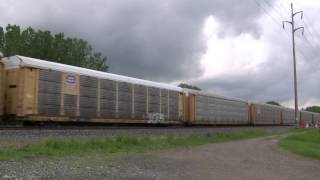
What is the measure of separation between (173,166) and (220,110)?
106 feet

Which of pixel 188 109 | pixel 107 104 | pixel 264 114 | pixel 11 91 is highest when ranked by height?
pixel 11 91

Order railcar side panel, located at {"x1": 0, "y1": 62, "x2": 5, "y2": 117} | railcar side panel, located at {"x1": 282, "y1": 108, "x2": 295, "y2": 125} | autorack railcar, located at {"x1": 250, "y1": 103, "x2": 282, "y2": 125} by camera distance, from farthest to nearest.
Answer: railcar side panel, located at {"x1": 282, "y1": 108, "x2": 295, "y2": 125}
autorack railcar, located at {"x1": 250, "y1": 103, "x2": 282, "y2": 125}
railcar side panel, located at {"x1": 0, "y1": 62, "x2": 5, "y2": 117}

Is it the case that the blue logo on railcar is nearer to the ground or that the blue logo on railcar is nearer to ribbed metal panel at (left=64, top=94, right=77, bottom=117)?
ribbed metal panel at (left=64, top=94, right=77, bottom=117)

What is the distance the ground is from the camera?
34.6 ft

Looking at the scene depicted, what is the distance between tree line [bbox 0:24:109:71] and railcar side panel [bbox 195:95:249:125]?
25.1 m

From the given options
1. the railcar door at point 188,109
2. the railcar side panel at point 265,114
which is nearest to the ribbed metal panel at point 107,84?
the railcar door at point 188,109

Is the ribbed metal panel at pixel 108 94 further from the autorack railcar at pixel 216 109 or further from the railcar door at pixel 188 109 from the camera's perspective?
the autorack railcar at pixel 216 109

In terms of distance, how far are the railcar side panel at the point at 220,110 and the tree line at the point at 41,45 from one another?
82.5 ft

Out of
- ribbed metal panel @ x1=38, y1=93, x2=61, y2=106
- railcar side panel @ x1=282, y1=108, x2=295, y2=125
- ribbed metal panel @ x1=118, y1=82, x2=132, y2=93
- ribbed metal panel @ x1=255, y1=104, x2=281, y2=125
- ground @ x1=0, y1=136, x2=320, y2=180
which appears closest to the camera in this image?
ground @ x1=0, y1=136, x2=320, y2=180

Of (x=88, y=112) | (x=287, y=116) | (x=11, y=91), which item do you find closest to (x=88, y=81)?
(x=88, y=112)

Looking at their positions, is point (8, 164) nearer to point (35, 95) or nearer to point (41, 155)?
point (41, 155)

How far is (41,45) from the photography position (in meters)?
60.7

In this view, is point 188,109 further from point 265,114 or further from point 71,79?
point 265,114

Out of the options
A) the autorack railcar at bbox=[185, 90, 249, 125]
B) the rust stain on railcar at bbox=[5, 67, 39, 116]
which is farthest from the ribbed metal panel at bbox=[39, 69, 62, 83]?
the autorack railcar at bbox=[185, 90, 249, 125]
